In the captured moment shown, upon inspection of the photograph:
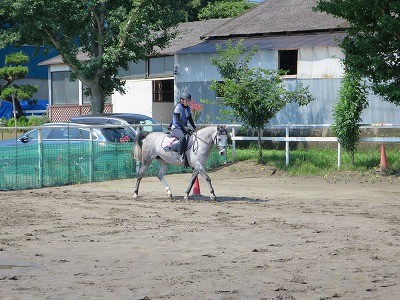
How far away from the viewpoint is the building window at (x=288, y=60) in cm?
3616

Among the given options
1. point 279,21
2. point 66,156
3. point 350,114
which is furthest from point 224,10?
point 66,156

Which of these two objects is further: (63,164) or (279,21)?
(279,21)

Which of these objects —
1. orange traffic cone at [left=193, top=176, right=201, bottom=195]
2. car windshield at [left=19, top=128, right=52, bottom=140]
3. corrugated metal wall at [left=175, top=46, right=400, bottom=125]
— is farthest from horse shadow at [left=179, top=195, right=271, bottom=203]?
corrugated metal wall at [left=175, top=46, right=400, bottom=125]

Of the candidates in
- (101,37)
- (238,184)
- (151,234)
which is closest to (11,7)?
(101,37)

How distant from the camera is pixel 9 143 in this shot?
24000 mm

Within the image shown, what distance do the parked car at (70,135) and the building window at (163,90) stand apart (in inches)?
775

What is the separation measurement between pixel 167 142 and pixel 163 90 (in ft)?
85.2

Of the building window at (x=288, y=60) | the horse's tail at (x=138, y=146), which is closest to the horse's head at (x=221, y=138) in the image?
the horse's tail at (x=138, y=146)

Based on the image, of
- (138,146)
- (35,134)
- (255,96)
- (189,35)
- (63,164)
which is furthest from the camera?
(189,35)

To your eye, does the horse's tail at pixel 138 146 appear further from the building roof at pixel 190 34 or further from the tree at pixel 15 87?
the tree at pixel 15 87

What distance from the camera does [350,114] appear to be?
1062 inches

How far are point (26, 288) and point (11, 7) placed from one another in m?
26.8

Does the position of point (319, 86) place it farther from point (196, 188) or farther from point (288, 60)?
point (196, 188)

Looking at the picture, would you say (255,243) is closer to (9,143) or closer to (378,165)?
(9,143)
